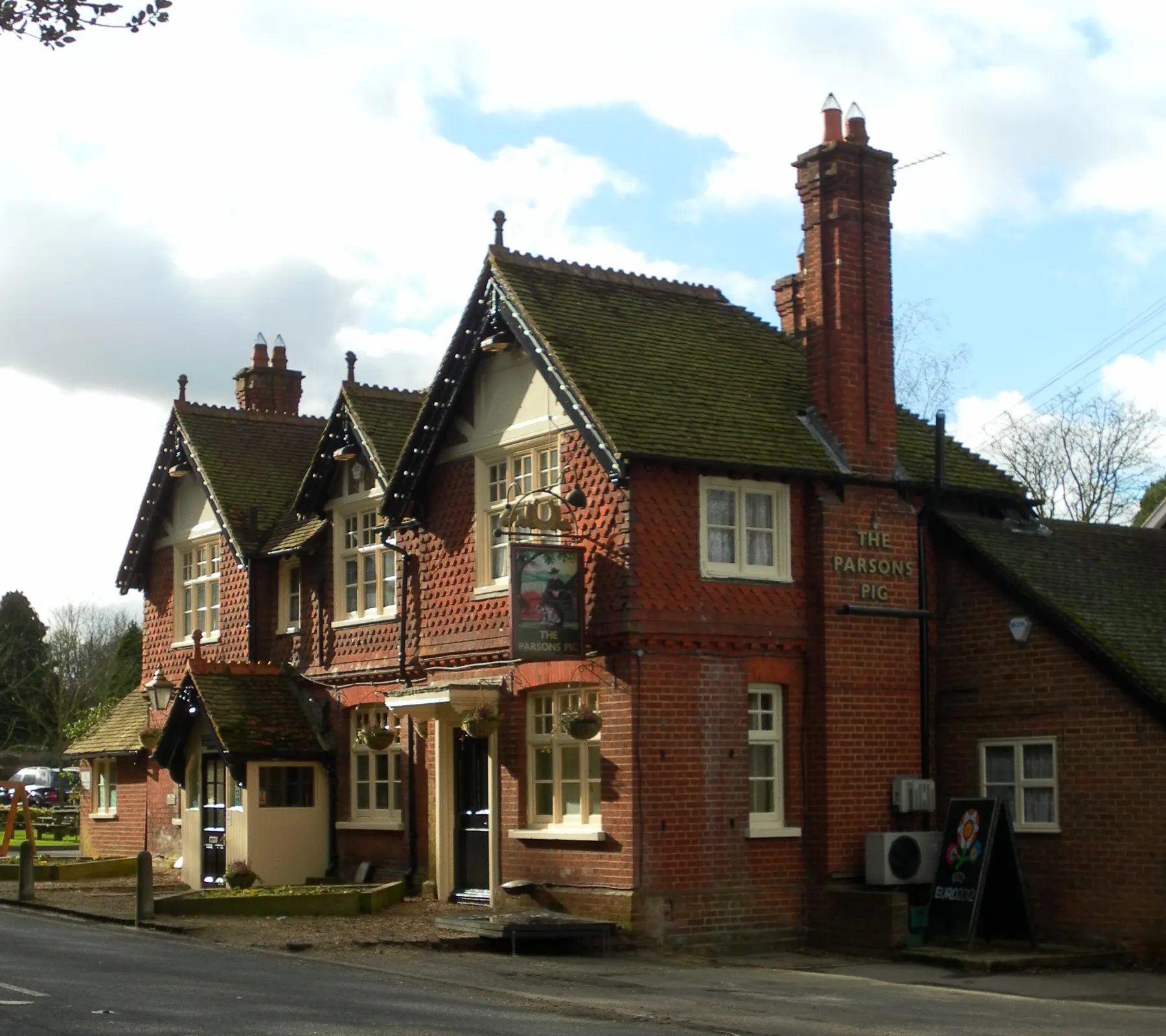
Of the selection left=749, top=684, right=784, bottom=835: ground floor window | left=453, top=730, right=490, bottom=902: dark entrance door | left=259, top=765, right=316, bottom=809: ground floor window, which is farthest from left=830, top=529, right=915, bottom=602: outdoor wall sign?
left=259, top=765, right=316, bottom=809: ground floor window

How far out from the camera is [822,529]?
847 inches

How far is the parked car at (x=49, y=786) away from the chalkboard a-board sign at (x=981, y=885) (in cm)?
4070

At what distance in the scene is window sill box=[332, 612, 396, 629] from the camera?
2561 cm

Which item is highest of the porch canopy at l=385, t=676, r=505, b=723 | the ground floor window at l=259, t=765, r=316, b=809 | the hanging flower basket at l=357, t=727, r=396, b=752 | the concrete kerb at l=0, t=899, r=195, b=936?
the porch canopy at l=385, t=676, r=505, b=723

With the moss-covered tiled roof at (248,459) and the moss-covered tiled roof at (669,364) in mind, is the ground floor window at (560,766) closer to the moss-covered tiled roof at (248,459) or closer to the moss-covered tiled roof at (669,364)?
the moss-covered tiled roof at (669,364)

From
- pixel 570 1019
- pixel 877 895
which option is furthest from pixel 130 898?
pixel 570 1019

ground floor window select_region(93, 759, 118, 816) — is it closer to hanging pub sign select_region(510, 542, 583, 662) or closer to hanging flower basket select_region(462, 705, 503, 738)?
hanging flower basket select_region(462, 705, 503, 738)

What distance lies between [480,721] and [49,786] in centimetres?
4611

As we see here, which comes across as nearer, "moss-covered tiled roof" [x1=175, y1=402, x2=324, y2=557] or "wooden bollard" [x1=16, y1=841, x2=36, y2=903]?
"wooden bollard" [x1=16, y1=841, x2=36, y2=903]

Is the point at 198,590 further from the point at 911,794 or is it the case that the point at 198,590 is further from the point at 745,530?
the point at 911,794

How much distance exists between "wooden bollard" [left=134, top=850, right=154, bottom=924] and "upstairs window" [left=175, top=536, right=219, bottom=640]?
30.0 ft

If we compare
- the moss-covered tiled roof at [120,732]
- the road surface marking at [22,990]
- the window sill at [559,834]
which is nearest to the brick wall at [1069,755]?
the window sill at [559,834]

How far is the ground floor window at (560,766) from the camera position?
69.2 ft

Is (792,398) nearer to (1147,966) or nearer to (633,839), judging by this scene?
(633,839)
